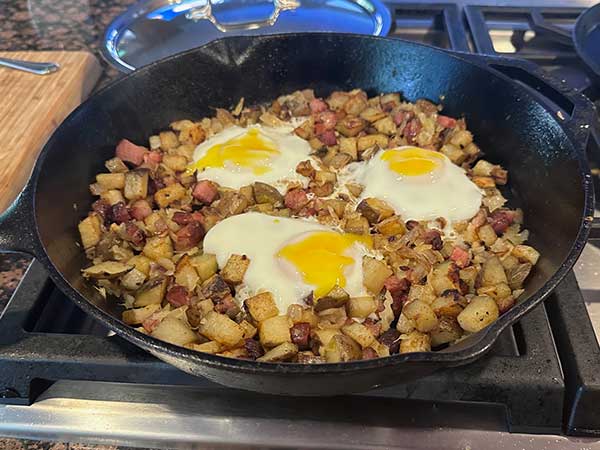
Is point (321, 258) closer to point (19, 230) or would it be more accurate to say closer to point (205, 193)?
point (205, 193)

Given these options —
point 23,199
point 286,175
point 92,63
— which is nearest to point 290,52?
point 286,175

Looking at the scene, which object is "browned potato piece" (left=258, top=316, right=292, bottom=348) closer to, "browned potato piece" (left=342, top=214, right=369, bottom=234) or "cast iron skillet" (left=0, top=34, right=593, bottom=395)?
"cast iron skillet" (left=0, top=34, right=593, bottom=395)

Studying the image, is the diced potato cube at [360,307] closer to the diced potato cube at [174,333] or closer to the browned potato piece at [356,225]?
the browned potato piece at [356,225]

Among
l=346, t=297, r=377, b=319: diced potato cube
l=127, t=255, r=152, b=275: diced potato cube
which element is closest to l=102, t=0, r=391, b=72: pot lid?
l=127, t=255, r=152, b=275: diced potato cube

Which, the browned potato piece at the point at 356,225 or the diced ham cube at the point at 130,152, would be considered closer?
the browned potato piece at the point at 356,225

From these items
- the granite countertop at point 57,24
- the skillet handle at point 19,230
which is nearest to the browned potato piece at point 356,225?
the skillet handle at point 19,230

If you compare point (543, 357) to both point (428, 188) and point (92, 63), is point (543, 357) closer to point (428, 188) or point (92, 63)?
point (428, 188)
